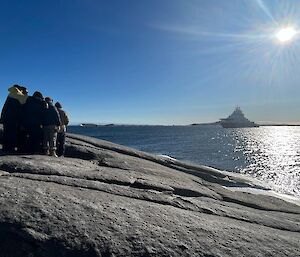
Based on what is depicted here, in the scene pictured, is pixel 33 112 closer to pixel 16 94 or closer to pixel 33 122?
pixel 33 122

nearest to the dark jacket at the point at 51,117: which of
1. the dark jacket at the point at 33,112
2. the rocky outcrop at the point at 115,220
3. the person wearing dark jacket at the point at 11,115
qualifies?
the dark jacket at the point at 33,112

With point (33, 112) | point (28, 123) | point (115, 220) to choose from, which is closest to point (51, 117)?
point (33, 112)

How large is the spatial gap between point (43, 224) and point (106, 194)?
2.79 meters

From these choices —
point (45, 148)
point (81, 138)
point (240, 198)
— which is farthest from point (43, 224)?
point (81, 138)

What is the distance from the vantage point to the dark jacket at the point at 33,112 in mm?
15555

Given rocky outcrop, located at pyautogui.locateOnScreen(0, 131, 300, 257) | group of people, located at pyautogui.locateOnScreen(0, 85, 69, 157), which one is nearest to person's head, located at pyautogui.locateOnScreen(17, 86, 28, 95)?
group of people, located at pyautogui.locateOnScreen(0, 85, 69, 157)

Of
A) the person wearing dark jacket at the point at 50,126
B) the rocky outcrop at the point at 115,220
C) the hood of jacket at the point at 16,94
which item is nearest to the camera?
the rocky outcrop at the point at 115,220

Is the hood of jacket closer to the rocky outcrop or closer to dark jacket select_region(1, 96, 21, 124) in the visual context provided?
dark jacket select_region(1, 96, 21, 124)

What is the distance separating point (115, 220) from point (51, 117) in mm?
8852

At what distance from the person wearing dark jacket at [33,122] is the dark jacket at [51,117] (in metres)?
0.18

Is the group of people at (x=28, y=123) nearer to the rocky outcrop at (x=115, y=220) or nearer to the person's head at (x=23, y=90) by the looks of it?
the person's head at (x=23, y=90)

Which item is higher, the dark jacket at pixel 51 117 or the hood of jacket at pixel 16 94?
the hood of jacket at pixel 16 94

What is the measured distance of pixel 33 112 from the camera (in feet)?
51.4

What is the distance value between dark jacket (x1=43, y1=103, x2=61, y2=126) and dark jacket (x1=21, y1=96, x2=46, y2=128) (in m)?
0.14
